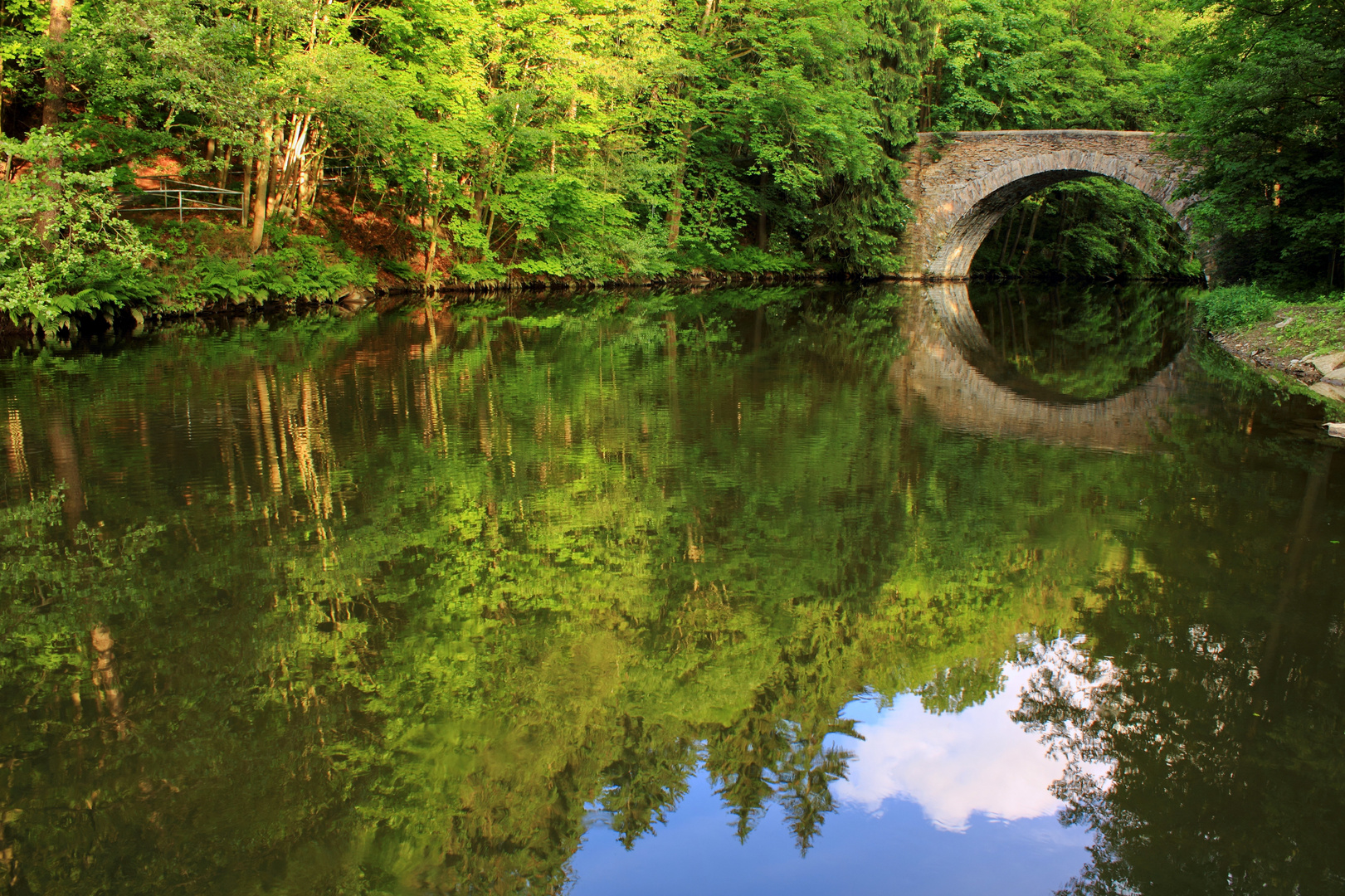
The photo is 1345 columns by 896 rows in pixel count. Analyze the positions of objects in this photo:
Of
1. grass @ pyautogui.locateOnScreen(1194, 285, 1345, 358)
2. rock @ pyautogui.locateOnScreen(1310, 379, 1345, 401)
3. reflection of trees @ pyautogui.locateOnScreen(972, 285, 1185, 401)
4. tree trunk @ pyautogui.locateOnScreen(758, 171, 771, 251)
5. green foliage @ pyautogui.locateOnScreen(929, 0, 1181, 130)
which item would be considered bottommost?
reflection of trees @ pyautogui.locateOnScreen(972, 285, 1185, 401)

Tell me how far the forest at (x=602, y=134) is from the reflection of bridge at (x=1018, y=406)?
5.73m

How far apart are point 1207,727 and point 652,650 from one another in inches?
80.6

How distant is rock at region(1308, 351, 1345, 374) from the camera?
11.6 m

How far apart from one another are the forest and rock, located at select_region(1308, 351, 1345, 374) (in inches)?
170

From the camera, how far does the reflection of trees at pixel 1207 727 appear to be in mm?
3010

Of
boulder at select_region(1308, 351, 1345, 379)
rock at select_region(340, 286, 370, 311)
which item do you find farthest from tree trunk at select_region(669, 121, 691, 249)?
boulder at select_region(1308, 351, 1345, 379)

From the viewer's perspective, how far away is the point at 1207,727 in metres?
3.71

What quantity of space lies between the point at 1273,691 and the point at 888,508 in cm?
265

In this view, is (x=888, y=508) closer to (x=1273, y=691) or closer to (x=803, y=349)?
(x=1273, y=691)

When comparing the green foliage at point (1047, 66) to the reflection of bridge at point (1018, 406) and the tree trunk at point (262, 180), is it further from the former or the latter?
the reflection of bridge at point (1018, 406)

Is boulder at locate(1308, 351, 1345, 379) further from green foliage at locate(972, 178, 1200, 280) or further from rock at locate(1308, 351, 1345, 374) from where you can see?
green foliage at locate(972, 178, 1200, 280)

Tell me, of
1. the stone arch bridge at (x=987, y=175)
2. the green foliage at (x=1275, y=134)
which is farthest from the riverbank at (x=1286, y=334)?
the stone arch bridge at (x=987, y=175)

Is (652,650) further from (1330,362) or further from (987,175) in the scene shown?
(987,175)

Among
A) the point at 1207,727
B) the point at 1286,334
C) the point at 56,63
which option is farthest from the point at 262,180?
the point at 1207,727
